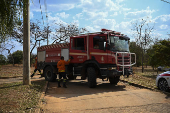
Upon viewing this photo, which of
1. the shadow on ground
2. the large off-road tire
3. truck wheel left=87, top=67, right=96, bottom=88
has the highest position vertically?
truck wheel left=87, top=67, right=96, bottom=88

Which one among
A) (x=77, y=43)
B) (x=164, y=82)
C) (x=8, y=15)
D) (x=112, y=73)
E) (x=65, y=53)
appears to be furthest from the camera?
(x=65, y=53)

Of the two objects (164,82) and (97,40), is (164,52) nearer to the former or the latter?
(164,82)

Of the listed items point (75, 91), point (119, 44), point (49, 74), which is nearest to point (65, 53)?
point (49, 74)

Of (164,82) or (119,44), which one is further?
(119,44)

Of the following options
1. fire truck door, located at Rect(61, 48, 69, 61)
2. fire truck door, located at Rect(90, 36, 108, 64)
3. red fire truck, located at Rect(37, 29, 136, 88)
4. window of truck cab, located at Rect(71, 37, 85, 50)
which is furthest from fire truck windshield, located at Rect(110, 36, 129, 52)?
fire truck door, located at Rect(61, 48, 69, 61)

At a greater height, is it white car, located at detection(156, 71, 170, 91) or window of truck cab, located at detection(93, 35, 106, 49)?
window of truck cab, located at detection(93, 35, 106, 49)

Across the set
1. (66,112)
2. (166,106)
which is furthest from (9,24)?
(166,106)

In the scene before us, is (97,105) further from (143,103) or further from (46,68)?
(46,68)

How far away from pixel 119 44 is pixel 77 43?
8.50ft

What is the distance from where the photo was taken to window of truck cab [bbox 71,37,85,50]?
10.3 m

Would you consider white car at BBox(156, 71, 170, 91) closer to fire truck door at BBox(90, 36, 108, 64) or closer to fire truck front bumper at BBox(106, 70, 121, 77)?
fire truck front bumper at BBox(106, 70, 121, 77)

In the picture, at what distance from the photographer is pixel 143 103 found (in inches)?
257

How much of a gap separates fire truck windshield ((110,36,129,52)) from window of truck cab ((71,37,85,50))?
182 centimetres

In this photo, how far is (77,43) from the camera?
10.6m
